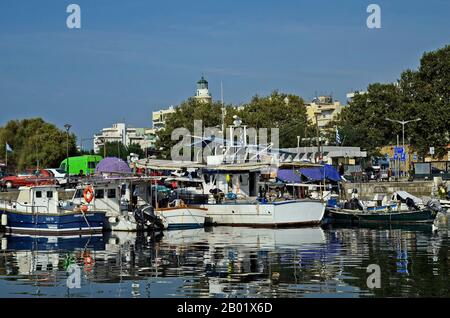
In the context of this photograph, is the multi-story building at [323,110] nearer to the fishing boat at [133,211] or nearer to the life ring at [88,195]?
the fishing boat at [133,211]

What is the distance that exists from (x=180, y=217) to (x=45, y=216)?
8.55 metres

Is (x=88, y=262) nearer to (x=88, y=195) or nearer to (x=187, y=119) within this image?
(x=88, y=195)

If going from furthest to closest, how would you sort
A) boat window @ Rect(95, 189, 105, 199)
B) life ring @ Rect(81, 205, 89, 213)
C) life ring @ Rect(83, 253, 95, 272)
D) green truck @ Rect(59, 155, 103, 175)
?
green truck @ Rect(59, 155, 103, 175)
boat window @ Rect(95, 189, 105, 199)
life ring @ Rect(81, 205, 89, 213)
life ring @ Rect(83, 253, 95, 272)

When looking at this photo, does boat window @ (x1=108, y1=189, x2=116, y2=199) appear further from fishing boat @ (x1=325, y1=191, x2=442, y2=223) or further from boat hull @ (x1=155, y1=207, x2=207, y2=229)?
fishing boat @ (x1=325, y1=191, x2=442, y2=223)

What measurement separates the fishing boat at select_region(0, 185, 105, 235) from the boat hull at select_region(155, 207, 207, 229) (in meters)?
4.40

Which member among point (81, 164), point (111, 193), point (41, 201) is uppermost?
point (81, 164)

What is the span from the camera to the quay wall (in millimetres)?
72188

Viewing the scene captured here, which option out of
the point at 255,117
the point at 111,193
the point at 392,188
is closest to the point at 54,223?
the point at 111,193

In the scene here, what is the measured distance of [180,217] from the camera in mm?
49531

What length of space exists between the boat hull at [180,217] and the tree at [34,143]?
4856 cm

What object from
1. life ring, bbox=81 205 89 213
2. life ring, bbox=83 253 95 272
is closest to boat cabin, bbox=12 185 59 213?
life ring, bbox=81 205 89 213

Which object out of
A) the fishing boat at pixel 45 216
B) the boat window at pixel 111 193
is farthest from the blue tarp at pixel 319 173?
the fishing boat at pixel 45 216

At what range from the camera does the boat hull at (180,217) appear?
49250mm
